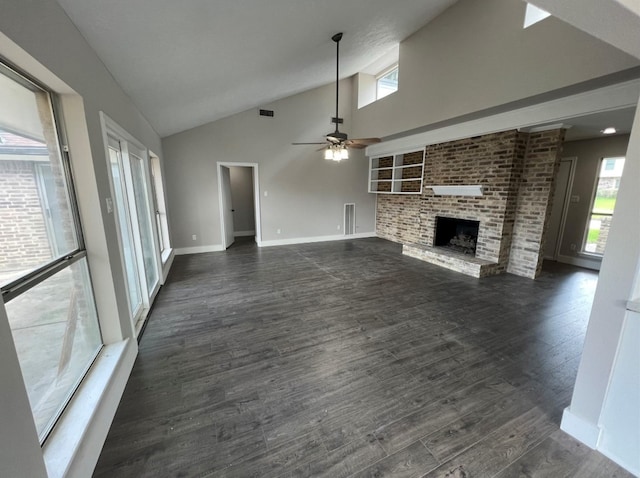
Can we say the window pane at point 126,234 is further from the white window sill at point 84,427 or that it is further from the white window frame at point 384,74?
the white window frame at point 384,74

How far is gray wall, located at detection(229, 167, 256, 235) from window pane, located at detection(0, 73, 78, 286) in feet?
20.8

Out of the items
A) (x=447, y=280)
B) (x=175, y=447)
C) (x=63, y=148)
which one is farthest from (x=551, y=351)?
(x=63, y=148)

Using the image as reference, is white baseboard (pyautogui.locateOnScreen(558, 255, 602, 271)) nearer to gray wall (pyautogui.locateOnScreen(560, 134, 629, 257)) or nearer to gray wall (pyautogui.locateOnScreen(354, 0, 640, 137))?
gray wall (pyautogui.locateOnScreen(560, 134, 629, 257))

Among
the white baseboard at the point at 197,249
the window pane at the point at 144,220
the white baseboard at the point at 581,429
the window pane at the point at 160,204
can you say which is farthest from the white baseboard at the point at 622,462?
the white baseboard at the point at 197,249

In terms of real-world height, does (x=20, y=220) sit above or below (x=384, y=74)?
below

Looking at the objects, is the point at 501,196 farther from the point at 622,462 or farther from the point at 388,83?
the point at 388,83

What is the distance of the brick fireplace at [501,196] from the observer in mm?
4082

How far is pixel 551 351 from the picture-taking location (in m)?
2.40

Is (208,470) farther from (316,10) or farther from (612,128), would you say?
(612,128)

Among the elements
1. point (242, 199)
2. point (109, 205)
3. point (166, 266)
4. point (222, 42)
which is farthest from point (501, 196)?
point (242, 199)

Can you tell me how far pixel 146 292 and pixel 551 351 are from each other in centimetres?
434

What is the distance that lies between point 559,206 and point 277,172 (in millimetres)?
6150

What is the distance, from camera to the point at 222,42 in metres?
2.38

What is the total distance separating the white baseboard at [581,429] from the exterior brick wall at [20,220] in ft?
10.2
